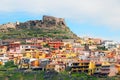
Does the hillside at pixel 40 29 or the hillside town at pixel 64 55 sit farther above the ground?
the hillside at pixel 40 29

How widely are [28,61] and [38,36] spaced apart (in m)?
27.2

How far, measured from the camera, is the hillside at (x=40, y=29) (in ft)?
361

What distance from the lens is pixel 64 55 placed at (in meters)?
87.9

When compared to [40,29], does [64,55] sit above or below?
below

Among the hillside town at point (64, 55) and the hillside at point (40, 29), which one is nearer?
the hillside town at point (64, 55)

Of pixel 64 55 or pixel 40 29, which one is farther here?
pixel 40 29

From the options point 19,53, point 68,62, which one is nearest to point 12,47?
point 19,53

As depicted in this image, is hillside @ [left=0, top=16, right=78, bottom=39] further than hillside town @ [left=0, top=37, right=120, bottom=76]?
Yes

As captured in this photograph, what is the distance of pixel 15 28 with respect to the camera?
115 m

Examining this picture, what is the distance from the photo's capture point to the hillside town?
74.2 m

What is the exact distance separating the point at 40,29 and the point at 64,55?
81.2 ft

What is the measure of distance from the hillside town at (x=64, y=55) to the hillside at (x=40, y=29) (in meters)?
3.72

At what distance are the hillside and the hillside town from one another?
3.72 metres

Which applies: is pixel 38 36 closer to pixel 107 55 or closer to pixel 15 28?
pixel 15 28
